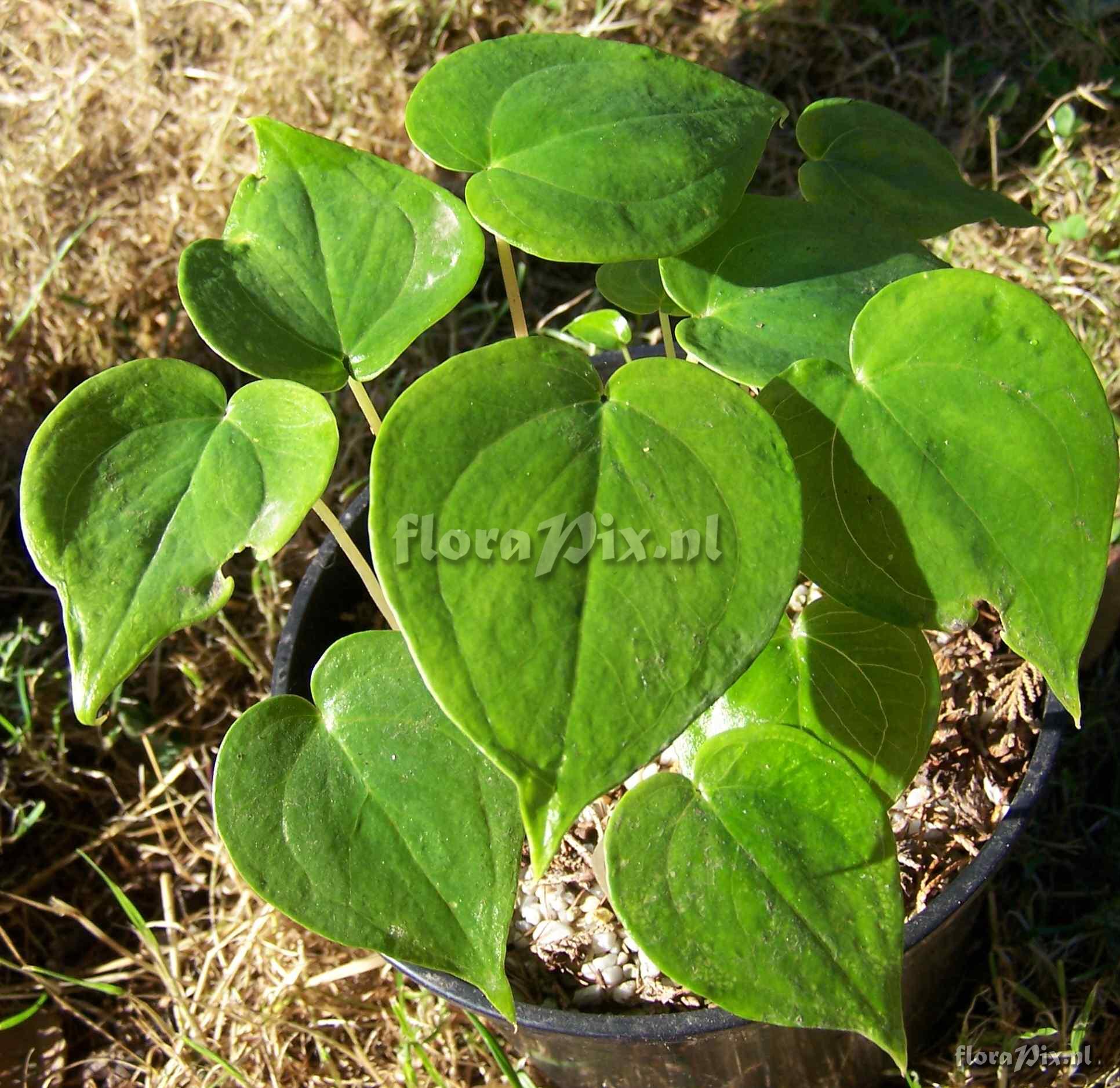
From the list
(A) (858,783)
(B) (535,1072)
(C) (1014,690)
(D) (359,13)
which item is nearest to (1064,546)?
(A) (858,783)

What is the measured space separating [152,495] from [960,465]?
408mm

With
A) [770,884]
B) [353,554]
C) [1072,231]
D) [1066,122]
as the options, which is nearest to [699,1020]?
[770,884]

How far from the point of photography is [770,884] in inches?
23.8

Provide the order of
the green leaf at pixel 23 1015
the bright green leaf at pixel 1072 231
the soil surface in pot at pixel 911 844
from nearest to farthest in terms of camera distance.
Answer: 1. the soil surface in pot at pixel 911 844
2. the green leaf at pixel 23 1015
3. the bright green leaf at pixel 1072 231

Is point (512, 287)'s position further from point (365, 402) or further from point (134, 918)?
point (134, 918)

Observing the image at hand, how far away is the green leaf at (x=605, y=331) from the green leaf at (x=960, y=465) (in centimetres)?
30

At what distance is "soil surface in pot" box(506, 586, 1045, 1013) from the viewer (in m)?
0.85

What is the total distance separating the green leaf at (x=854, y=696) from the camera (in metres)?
0.70

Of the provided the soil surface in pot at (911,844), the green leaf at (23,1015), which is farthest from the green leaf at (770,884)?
the green leaf at (23,1015)

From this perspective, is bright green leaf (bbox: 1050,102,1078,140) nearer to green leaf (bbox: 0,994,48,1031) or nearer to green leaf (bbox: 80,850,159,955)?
green leaf (bbox: 80,850,159,955)

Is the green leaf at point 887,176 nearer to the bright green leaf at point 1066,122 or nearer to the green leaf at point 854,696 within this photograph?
the green leaf at point 854,696

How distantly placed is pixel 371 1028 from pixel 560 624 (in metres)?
0.71

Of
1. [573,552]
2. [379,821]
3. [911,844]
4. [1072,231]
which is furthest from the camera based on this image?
[1072,231]

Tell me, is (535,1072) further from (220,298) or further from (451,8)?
(451,8)
